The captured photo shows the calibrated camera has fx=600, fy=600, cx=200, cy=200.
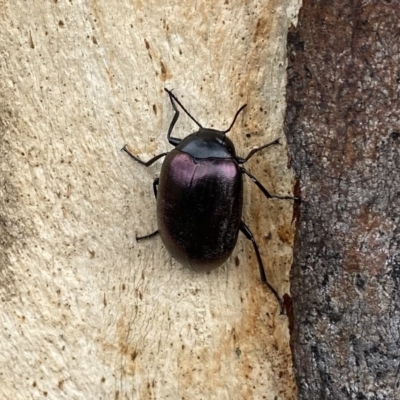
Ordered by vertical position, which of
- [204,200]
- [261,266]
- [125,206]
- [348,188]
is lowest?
[261,266]

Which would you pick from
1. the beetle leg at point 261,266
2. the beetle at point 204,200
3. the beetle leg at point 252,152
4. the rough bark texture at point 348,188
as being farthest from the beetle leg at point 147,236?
the rough bark texture at point 348,188

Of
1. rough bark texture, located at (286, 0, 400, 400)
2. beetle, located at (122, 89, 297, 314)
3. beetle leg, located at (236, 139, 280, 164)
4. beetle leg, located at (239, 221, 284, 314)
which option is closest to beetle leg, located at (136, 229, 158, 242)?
beetle, located at (122, 89, 297, 314)

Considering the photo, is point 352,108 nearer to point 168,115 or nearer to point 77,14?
point 168,115

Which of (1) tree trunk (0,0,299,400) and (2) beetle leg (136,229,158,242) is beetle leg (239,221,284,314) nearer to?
(1) tree trunk (0,0,299,400)

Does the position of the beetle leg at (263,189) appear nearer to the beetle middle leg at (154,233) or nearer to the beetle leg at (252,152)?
the beetle leg at (252,152)

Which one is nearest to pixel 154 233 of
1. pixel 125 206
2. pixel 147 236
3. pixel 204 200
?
pixel 147 236

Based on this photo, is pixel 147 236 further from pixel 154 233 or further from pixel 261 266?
pixel 261 266

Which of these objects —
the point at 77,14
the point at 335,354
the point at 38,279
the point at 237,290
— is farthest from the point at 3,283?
the point at 335,354
